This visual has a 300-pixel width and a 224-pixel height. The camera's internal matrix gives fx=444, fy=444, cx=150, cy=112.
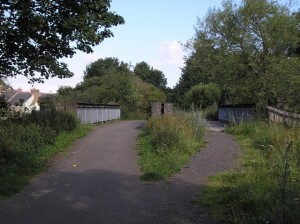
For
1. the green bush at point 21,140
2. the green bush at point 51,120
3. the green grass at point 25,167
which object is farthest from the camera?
the green bush at point 51,120

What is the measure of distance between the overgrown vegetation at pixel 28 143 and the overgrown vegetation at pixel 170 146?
2.98 meters

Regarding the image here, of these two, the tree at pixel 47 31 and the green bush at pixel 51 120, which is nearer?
the tree at pixel 47 31

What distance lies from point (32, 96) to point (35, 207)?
73.8 m

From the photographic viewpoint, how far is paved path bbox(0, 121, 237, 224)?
751cm

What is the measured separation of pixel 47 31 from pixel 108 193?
6.77m

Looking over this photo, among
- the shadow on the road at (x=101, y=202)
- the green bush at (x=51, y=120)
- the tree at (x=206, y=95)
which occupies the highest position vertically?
the tree at (x=206, y=95)

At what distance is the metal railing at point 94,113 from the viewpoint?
26.5 m

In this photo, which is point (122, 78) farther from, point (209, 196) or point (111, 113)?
point (209, 196)

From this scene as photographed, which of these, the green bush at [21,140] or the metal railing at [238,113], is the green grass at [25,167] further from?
the metal railing at [238,113]

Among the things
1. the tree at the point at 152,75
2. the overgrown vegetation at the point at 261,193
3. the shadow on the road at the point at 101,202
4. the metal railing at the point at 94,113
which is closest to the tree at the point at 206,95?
the metal railing at the point at 94,113

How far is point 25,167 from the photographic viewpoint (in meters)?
12.0

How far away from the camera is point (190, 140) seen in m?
15.3

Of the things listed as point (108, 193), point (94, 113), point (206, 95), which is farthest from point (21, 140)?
point (206, 95)

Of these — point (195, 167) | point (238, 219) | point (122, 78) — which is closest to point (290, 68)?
point (195, 167)
